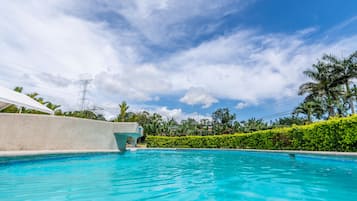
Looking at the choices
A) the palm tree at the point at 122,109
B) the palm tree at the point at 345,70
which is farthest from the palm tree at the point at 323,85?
the palm tree at the point at 122,109

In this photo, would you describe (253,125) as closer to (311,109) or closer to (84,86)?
(311,109)

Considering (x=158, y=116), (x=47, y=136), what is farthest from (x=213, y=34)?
(x=158, y=116)

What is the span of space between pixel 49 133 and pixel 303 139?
15.2 metres

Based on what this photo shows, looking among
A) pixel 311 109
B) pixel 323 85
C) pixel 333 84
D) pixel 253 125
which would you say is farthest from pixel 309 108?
pixel 253 125

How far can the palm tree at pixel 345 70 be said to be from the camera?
20.2 metres

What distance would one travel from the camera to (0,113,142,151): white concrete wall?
9.63m

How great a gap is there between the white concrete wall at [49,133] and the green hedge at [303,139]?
1313 cm

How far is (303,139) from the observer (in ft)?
45.0

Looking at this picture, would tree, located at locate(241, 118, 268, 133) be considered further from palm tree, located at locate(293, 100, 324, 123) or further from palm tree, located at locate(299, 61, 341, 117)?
palm tree, located at locate(299, 61, 341, 117)

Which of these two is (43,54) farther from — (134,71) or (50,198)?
(50,198)

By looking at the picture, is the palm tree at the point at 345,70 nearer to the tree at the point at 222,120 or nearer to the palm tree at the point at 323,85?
the palm tree at the point at 323,85

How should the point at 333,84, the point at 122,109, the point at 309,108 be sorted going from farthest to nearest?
the point at 122,109 → the point at 309,108 → the point at 333,84

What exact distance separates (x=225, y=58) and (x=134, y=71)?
22.5 ft

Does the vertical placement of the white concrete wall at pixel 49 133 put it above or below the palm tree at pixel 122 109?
below
